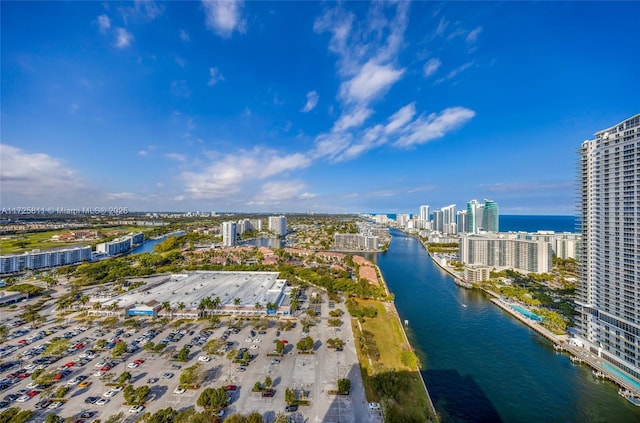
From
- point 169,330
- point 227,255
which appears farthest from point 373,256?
point 169,330

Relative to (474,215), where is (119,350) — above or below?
below

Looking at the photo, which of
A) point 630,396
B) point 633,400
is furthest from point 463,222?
point 633,400

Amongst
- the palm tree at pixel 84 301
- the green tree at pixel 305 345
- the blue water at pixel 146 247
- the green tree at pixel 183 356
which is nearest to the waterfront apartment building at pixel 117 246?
the blue water at pixel 146 247

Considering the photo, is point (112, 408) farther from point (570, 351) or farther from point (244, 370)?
point (570, 351)

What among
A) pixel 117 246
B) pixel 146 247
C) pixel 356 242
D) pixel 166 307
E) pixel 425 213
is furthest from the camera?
pixel 425 213

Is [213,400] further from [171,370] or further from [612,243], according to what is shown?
[612,243]
